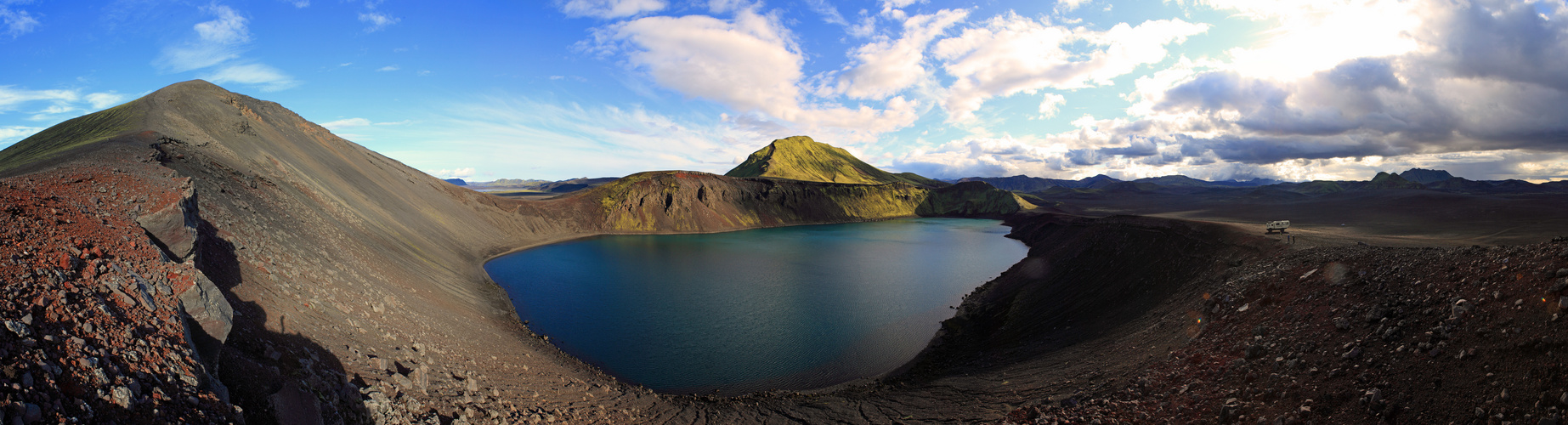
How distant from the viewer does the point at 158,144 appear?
23.3 m

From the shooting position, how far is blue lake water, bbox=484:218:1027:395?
22.5m

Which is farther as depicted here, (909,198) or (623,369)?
(909,198)

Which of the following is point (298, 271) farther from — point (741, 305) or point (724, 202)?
point (724, 202)

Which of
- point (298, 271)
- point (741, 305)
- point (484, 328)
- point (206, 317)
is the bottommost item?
point (741, 305)

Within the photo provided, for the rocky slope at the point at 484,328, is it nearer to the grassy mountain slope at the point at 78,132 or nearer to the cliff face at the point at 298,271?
the cliff face at the point at 298,271

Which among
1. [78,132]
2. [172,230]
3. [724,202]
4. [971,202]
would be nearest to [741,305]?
[172,230]

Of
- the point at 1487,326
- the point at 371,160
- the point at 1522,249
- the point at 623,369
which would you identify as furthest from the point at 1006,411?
the point at 371,160

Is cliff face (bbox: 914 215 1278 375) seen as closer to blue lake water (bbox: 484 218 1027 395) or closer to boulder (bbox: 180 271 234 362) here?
blue lake water (bbox: 484 218 1027 395)

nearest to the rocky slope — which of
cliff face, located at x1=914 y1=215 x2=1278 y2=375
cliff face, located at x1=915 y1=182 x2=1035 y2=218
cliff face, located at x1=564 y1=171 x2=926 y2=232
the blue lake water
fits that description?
cliff face, located at x1=914 y1=215 x2=1278 y2=375

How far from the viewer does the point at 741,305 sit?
108 feet

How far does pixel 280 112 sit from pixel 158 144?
1456 inches

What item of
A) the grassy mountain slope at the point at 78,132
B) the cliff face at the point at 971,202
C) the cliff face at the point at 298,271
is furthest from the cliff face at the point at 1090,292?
the cliff face at the point at 971,202

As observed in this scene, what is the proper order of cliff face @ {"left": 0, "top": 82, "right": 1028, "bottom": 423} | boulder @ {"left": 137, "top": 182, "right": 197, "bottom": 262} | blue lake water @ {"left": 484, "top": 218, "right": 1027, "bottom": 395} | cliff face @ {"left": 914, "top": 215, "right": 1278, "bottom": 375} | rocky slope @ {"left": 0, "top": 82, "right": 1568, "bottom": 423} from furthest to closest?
blue lake water @ {"left": 484, "top": 218, "right": 1027, "bottom": 395} → cliff face @ {"left": 914, "top": 215, "right": 1278, "bottom": 375} → boulder @ {"left": 137, "top": 182, "right": 197, "bottom": 262} → cliff face @ {"left": 0, "top": 82, "right": 1028, "bottom": 423} → rocky slope @ {"left": 0, "top": 82, "right": 1568, "bottom": 423}

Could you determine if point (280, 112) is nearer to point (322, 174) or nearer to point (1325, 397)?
point (322, 174)
